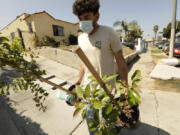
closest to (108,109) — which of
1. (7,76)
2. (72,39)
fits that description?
(7,76)

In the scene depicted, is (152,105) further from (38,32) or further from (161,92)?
(38,32)

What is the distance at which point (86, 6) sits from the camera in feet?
3.60

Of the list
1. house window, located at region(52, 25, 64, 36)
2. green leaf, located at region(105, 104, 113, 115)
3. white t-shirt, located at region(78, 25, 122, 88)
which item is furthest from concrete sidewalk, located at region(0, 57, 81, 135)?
house window, located at region(52, 25, 64, 36)

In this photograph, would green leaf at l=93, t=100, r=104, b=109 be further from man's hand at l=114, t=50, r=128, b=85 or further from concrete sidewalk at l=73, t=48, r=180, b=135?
concrete sidewalk at l=73, t=48, r=180, b=135

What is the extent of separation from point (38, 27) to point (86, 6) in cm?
1301

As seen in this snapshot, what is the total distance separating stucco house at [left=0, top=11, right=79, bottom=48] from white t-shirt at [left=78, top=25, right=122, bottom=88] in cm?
1022

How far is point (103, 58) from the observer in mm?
1236

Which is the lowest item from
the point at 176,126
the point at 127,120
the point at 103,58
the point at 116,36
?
the point at 176,126

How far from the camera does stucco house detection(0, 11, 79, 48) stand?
11409 millimetres

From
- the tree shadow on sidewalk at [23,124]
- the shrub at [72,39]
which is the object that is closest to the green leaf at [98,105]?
the tree shadow on sidewalk at [23,124]

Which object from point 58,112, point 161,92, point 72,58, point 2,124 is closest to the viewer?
point 2,124

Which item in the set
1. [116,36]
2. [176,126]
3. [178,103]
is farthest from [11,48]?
[178,103]

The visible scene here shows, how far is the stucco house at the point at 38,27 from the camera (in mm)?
11409

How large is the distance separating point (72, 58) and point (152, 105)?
450cm
